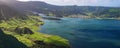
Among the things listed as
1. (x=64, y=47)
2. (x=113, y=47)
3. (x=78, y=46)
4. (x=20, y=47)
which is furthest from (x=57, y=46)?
(x=113, y=47)

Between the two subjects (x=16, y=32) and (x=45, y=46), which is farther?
(x=16, y=32)

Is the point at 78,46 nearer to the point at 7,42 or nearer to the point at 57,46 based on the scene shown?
the point at 57,46

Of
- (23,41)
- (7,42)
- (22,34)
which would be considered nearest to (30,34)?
(22,34)

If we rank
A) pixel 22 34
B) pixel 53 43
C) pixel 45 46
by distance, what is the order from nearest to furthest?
pixel 45 46
pixel 53 43
pixel 22 34

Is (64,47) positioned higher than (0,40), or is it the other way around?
(0,40)

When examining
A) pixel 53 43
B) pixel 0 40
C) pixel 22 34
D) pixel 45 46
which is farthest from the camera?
pixel 22 34

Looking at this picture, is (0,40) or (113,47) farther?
(113,47)

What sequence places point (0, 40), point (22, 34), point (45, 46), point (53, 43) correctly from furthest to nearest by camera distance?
1. point (22, 34)
2. point (53, 43)
3. point (45, 46)
4. point (0, 40)

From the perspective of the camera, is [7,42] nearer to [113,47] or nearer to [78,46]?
[78,46]
